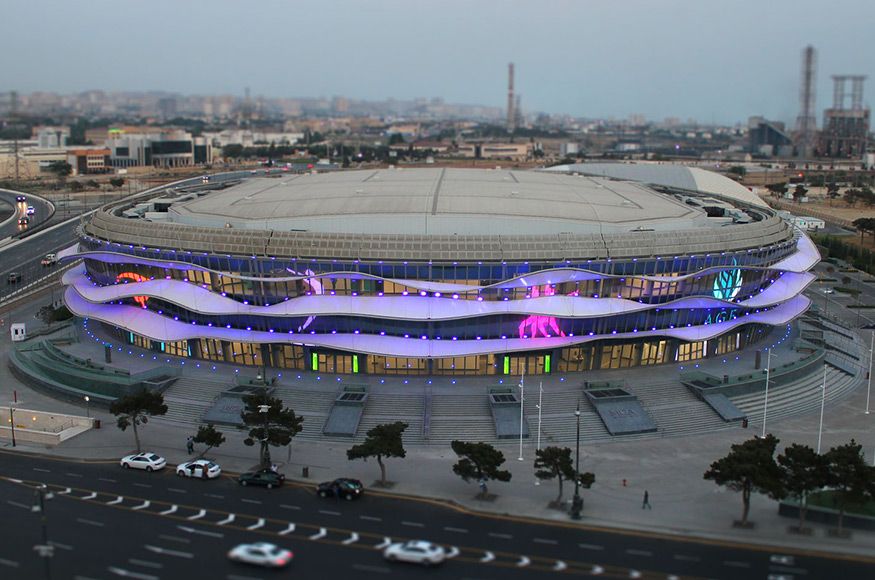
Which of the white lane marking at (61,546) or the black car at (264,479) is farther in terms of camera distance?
the black car at (264,479)

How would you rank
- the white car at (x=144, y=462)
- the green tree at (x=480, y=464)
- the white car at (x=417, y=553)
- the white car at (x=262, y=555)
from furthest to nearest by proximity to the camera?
1. the white car at (x=144, y=462)
2. the green tree at (x=480, y=464)
3. the white car at (x=417, y=553)
4. the white car at (x=262, y=555)

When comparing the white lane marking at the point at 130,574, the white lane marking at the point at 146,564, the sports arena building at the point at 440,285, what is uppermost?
the sports arena building at the point at 440,285

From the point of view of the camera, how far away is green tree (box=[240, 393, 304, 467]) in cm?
4909

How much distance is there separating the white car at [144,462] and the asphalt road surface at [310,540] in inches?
65.7

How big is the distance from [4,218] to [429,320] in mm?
116091

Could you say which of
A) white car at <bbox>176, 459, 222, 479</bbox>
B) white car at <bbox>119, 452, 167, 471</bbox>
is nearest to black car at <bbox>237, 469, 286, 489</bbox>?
white car at <bbox>176, 459, 222, 479</bbox>

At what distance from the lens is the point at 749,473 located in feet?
137

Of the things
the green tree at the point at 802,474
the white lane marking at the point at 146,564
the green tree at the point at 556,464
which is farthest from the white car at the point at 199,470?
the green tree at the point at 802,474

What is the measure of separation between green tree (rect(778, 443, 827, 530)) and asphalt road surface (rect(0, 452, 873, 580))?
336 centimetres

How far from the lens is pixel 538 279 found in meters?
61.0

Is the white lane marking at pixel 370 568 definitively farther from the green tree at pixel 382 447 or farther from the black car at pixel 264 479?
the black car at pixel 264 479

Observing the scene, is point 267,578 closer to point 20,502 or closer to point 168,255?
point 20,502

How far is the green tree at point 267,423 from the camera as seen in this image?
1933 inches

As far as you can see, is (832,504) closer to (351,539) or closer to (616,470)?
(616,470)
